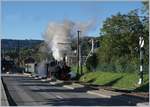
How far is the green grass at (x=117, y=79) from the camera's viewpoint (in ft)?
184

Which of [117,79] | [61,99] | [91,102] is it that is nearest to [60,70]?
[117,79]

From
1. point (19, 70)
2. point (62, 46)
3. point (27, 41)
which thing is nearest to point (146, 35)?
point (62, 46)

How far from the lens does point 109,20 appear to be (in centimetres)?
8125

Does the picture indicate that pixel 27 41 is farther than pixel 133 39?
Yes

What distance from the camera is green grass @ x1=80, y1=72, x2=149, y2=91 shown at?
184ft

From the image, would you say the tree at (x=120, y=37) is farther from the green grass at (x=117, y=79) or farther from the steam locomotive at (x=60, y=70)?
the steam locomotive at (x=60, y=70)

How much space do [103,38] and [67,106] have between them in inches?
2195

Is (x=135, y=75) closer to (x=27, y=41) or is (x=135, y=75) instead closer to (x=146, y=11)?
(x=146, y=11)

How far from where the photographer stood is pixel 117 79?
6334 centimetres

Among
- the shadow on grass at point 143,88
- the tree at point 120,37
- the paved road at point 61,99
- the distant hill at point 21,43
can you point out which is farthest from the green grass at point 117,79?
the distant hill at point 21,43

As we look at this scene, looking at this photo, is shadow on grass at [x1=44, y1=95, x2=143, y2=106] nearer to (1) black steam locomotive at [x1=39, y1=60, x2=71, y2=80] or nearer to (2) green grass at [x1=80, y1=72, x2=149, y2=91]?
(2) green grass at [x1=80, y1=72, x2=149, y2=91]

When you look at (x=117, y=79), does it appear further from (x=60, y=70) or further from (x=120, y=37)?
(x=120, y=37)

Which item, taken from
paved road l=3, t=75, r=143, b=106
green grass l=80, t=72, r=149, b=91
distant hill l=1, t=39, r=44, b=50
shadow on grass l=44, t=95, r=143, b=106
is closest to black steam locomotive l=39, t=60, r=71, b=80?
green grass l=80, t=72, r=149, b=91

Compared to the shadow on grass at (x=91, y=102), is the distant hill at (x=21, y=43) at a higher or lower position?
higher
